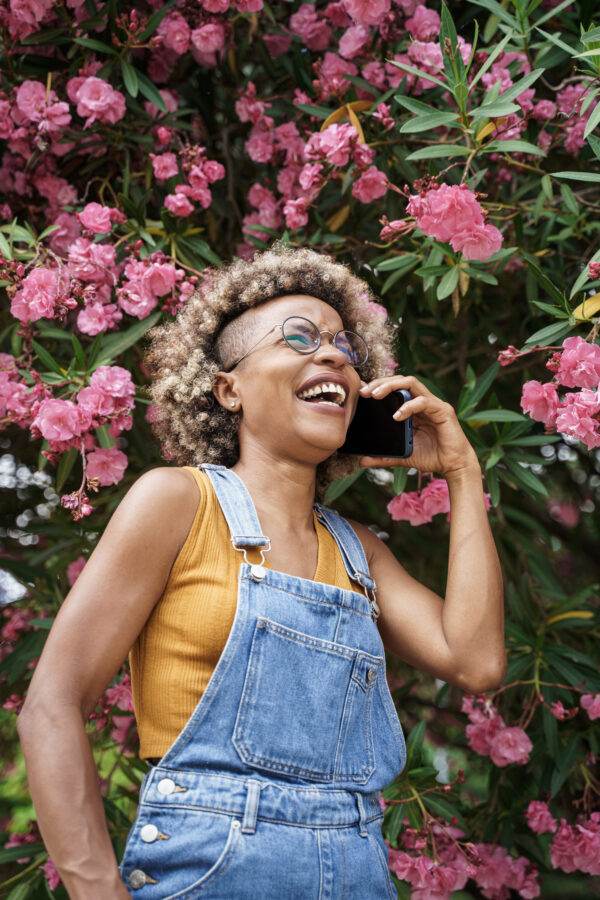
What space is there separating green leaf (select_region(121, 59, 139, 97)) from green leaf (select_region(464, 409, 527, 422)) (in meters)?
1.27

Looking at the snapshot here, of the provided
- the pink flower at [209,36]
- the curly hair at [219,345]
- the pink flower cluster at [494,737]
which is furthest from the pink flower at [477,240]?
the pink flower cluster at [494,737]

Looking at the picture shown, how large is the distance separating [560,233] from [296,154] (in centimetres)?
83

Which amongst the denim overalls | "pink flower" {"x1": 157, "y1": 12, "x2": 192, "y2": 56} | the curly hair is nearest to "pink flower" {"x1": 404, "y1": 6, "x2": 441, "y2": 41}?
"pink flower" {"x1": 157, "y1": 12, "x2": 192, "y2": 56}

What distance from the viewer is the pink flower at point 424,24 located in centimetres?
232

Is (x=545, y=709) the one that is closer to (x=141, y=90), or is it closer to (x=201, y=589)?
(x=201, y=589)

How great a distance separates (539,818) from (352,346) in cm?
153

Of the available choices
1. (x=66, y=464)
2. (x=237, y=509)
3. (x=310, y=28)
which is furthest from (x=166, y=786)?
(x=310, y=28)

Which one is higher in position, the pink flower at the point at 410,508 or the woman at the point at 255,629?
Answer: the woman at the point at 255,629

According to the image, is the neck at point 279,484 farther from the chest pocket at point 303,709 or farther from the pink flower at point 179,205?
the pink flower at point 179,205

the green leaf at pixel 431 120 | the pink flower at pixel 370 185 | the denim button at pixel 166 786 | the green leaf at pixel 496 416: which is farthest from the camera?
the pink flower at pixel 370 185

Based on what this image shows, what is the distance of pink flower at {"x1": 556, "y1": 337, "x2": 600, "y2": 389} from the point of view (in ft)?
5.50

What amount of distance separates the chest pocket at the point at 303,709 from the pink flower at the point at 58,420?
2.78 ft

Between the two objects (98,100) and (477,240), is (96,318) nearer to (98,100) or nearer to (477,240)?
(98,100)

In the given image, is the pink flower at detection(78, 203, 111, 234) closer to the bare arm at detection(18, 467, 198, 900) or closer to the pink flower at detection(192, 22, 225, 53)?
the pink flower at detection(192, 22, 225, 53)
